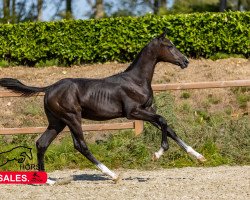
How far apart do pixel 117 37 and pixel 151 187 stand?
920 centimetres

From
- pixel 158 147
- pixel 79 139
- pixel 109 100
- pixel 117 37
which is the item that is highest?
pixel 109 100

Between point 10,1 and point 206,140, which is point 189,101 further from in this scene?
point 10,1

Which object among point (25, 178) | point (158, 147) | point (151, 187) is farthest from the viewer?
point (158, 147)

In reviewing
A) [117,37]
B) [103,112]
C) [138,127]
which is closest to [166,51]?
Result: [103,112]

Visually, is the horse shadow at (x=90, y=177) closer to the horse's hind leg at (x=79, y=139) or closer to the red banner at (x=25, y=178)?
the horse's hind leg at (x=79, y=139)

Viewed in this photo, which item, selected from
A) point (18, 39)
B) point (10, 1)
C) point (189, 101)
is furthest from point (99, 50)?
point (10, 1)

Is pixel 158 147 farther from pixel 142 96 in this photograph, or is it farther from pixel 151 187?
pixel 151 187

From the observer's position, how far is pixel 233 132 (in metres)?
11.0

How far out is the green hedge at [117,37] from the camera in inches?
643

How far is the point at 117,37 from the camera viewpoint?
1670 cm

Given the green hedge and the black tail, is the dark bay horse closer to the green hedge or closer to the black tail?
the black tail

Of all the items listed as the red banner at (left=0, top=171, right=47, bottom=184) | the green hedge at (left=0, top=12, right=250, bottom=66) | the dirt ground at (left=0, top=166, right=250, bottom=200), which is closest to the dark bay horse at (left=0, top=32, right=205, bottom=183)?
the red banner at (left=0, top=171, right=47, bottom=184)

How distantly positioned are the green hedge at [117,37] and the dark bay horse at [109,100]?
764cm

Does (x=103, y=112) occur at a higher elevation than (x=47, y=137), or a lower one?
higher
